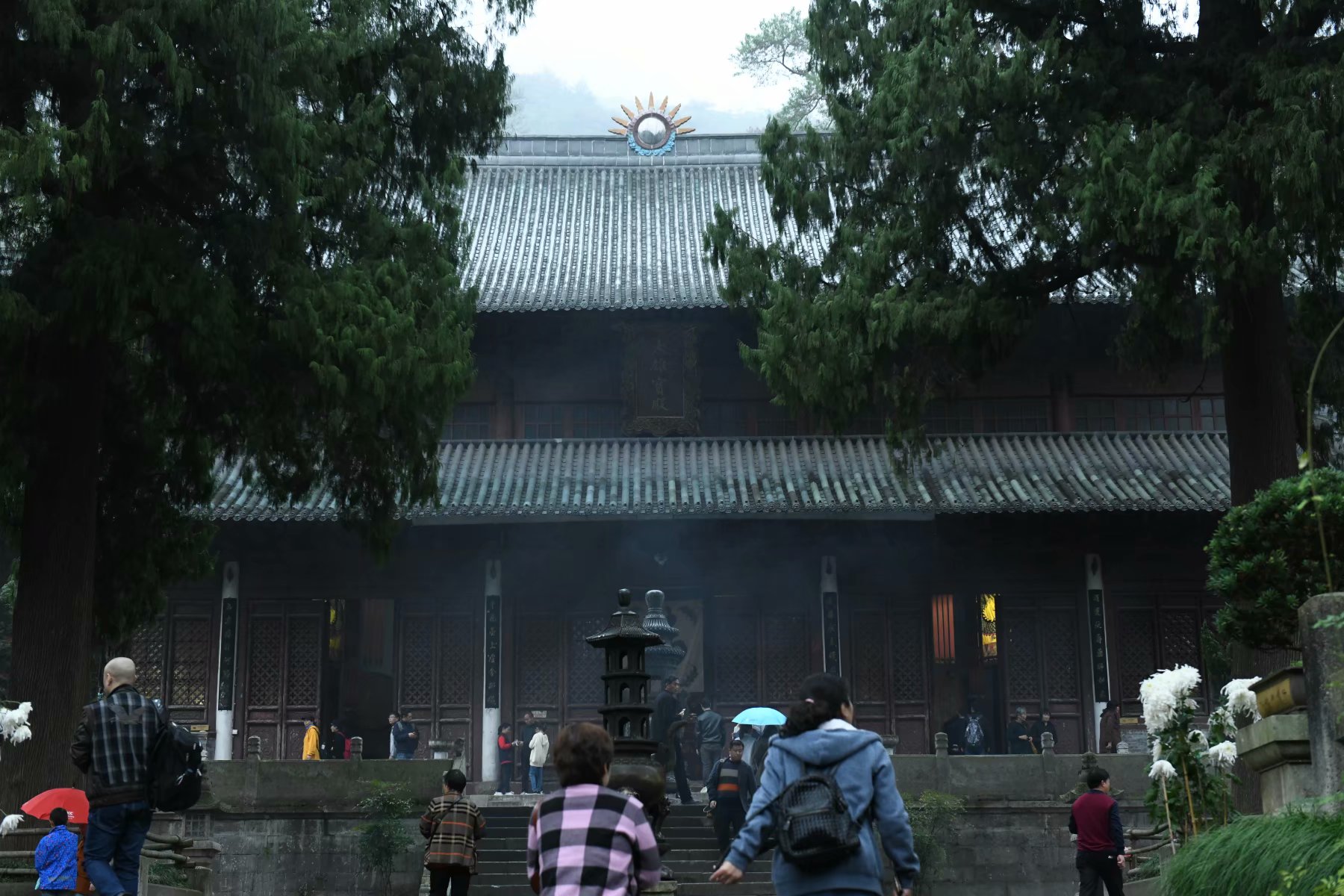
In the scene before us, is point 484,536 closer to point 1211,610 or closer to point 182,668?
point 182,668

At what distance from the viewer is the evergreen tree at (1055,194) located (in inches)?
468

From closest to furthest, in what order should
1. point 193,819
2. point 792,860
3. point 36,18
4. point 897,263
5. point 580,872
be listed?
point 580,872
point 792,860
point 36,18
point 897,263
point 193,819

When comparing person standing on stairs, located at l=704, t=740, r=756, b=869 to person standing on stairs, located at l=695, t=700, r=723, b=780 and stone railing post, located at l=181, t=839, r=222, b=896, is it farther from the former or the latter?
stone railing post, located at l=181, t=839, r=222, b=896

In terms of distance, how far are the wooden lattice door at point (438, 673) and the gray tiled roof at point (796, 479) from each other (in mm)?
2351

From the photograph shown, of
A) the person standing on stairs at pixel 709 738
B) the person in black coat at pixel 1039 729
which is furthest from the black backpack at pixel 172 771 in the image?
the person in black coat at pixel 1039 729

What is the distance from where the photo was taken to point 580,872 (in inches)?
192

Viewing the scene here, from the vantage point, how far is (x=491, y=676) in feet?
68.6

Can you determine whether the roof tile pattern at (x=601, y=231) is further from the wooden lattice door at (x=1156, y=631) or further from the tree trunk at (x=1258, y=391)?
the tree trunk at (x=1258, y=391)

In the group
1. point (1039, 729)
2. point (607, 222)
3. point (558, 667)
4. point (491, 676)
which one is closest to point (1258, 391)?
point (1039, 729)

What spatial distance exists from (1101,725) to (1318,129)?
10.7 metres

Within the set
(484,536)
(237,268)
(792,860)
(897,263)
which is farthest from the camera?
(484,536)

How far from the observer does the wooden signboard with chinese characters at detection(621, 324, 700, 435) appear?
72.8 feet

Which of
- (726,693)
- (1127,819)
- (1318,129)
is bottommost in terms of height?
(1127,819)

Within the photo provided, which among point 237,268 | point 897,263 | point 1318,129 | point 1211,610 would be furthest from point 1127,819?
point 237,268
